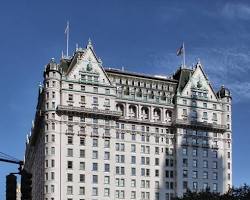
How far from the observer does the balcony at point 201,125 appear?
185 metres

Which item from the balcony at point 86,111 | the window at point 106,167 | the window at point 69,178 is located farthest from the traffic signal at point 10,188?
the window at point 106,167

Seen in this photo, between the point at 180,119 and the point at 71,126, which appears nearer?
the point at 71,126

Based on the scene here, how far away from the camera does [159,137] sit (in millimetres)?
183500

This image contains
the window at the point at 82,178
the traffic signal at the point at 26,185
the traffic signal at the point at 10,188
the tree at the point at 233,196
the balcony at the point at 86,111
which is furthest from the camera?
the balcony at the point at 86,111

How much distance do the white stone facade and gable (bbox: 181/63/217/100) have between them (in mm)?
311

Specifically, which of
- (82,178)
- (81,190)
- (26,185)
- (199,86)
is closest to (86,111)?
(82,178)

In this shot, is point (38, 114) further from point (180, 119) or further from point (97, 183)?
point (180, 119)

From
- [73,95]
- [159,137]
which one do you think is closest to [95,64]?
[73,95]

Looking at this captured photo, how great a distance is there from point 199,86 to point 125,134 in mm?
30387

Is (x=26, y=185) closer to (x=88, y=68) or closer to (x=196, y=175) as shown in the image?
(x=88, y=68)

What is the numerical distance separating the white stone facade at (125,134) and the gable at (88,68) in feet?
0.94

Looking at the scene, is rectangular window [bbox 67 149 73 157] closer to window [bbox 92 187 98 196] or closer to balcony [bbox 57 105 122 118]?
balcony [bbox 57 105 122 118]

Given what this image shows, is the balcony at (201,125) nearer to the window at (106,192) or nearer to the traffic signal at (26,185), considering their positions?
the window at (106,192)

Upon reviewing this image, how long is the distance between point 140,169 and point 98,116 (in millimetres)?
19357
